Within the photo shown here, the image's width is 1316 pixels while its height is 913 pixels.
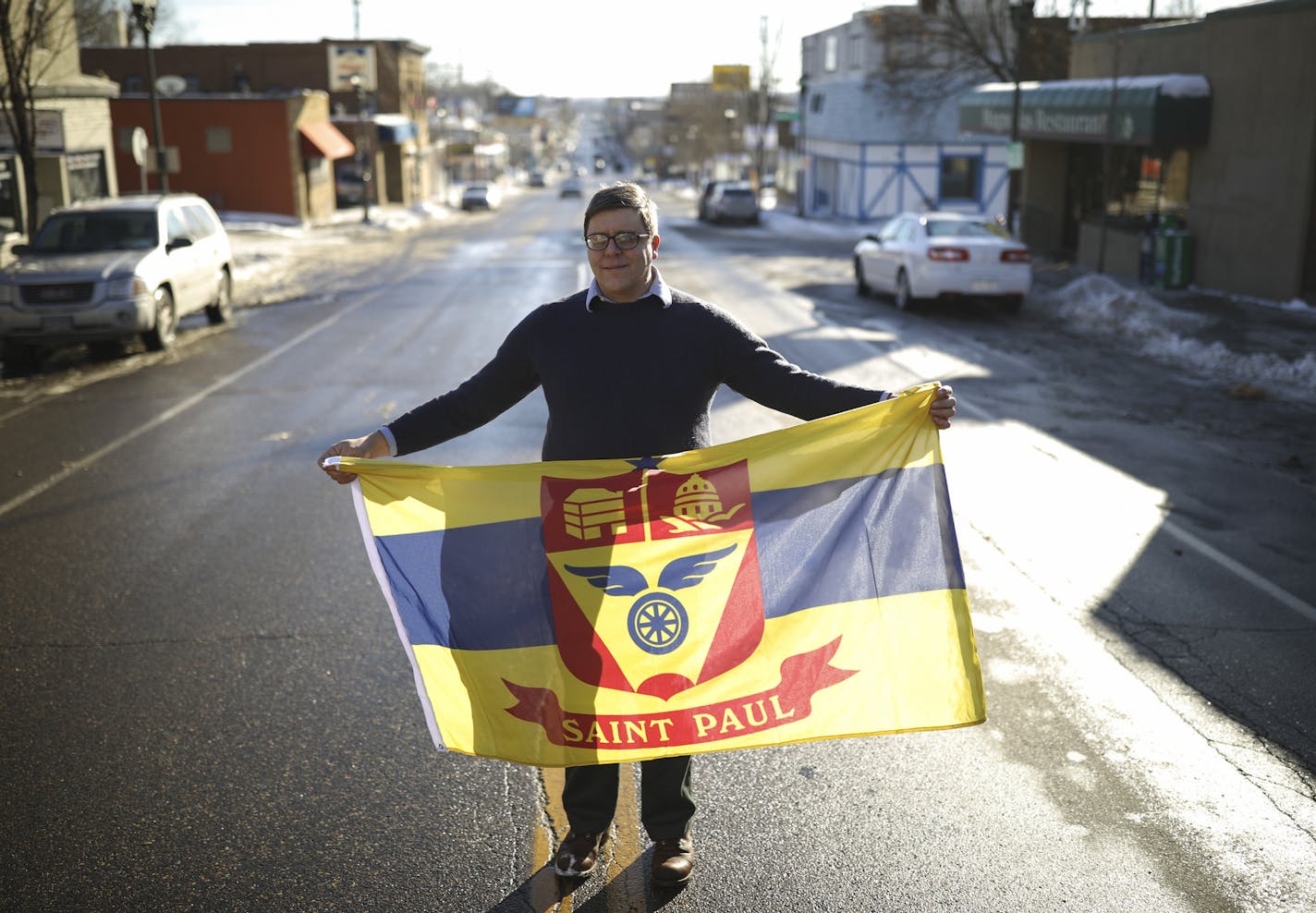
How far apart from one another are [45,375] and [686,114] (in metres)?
103

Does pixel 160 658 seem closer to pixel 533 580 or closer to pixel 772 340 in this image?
pixel 533 580

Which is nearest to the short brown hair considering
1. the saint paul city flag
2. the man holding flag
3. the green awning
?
the man holding flag

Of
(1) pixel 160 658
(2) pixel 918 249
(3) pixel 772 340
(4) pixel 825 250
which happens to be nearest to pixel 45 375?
(3) pixel 772 340

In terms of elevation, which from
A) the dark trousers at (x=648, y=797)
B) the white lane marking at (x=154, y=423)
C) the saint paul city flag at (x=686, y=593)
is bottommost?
the white lane marking at (x=154, y=423)

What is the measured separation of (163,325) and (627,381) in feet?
46.0

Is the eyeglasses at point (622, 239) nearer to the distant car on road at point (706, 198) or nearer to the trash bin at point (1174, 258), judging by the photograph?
the trash bin at point (1174, 258)

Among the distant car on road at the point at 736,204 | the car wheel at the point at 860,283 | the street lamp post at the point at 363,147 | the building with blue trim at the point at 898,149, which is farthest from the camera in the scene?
the street lamp post at the point at 363,147

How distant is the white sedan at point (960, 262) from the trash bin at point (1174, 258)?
3.43 m

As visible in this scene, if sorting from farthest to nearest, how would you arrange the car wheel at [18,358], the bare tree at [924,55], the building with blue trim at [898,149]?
the building with blue trim at [898,149] → the bare tree at [924,55] → the car wheel at [18,358]

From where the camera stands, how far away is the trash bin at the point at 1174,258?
70.8 ft

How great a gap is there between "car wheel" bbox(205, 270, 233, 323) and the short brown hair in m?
16.4

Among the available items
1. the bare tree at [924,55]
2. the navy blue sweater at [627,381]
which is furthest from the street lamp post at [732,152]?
the navy blue sweater at [627,381]

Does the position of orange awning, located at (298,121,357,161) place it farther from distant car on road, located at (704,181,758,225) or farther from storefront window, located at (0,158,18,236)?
storefront window, located at (0,158,18,236)

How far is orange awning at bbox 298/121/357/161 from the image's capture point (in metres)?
49.5
